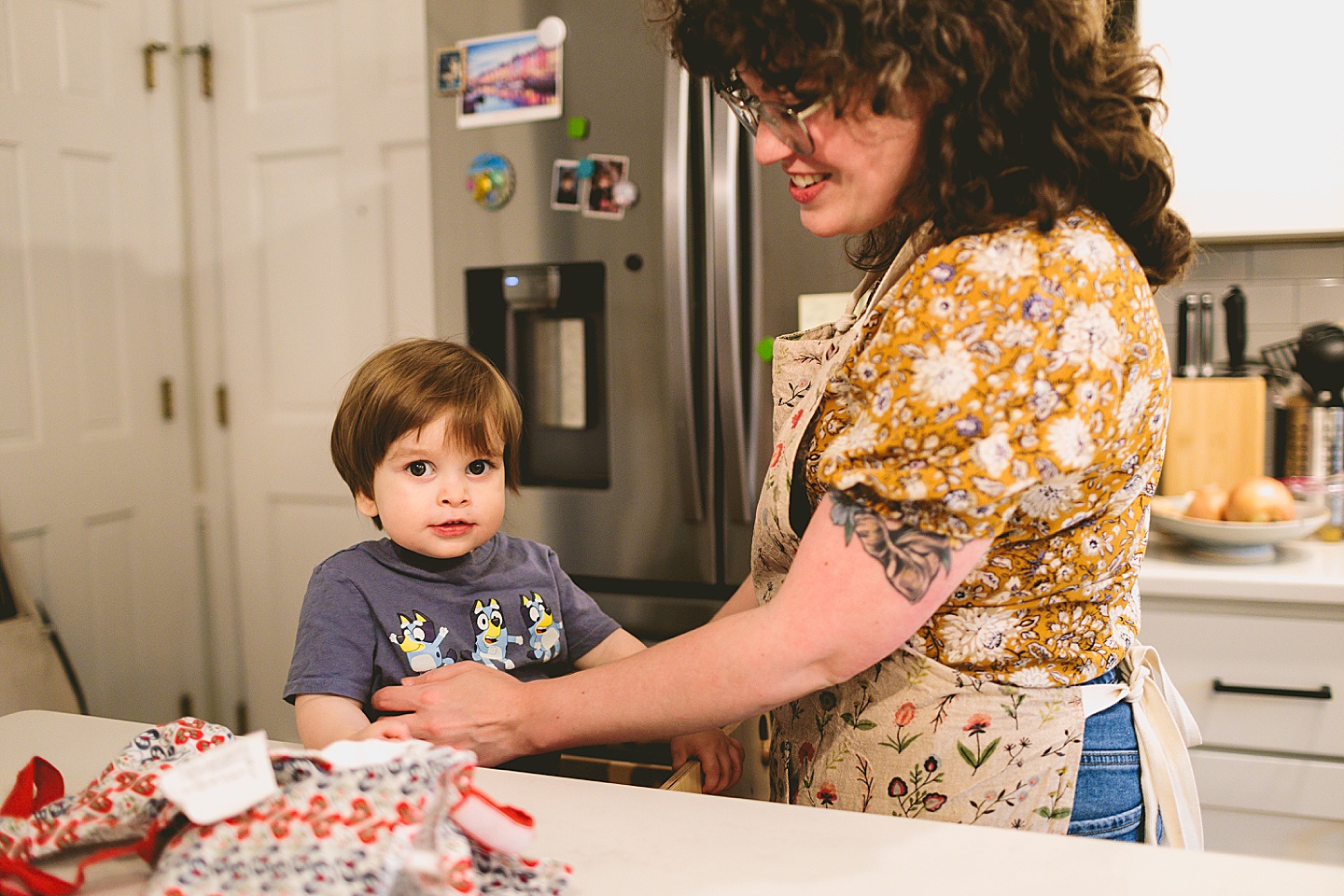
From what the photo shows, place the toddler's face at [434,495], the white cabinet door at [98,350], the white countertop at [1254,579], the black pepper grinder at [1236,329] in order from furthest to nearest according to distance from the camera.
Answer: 1. the white cabinet door at [98,350]
2. the black pepper grinder at [1236,329]
3. the white countertop at [1254,579]
4. the toddler's face at [434,495]

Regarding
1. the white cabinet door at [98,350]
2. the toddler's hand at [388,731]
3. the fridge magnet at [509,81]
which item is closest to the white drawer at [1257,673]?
the toddler's hand at [388,731]

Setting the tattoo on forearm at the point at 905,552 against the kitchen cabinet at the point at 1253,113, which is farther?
the kitchen cabinet at the point at 1253,113

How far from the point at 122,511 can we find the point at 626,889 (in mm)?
2483

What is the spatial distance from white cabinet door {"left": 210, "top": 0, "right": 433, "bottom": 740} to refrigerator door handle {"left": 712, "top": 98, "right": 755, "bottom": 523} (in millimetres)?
1140

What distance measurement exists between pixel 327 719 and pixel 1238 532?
1.52m

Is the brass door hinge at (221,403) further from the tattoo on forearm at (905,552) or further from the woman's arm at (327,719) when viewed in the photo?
the tattoo on forearm at (905,552)

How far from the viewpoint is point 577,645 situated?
126 centimetres

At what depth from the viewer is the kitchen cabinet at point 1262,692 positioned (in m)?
1.64

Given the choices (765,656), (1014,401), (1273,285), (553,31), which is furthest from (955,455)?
(1273,285)

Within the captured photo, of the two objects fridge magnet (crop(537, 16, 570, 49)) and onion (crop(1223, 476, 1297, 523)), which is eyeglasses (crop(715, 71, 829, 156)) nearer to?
fridge magnet (crop(537, 16, 570, 49))

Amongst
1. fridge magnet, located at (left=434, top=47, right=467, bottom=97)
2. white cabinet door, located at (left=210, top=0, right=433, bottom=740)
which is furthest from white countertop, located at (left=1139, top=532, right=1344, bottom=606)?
white cabinet door, located at (left=210, top=0, right=433, bottom=740)

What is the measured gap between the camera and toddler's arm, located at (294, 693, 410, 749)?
1.00 metres

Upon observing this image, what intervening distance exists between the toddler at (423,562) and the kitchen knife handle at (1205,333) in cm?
149

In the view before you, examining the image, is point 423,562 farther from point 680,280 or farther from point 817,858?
point 680,280
